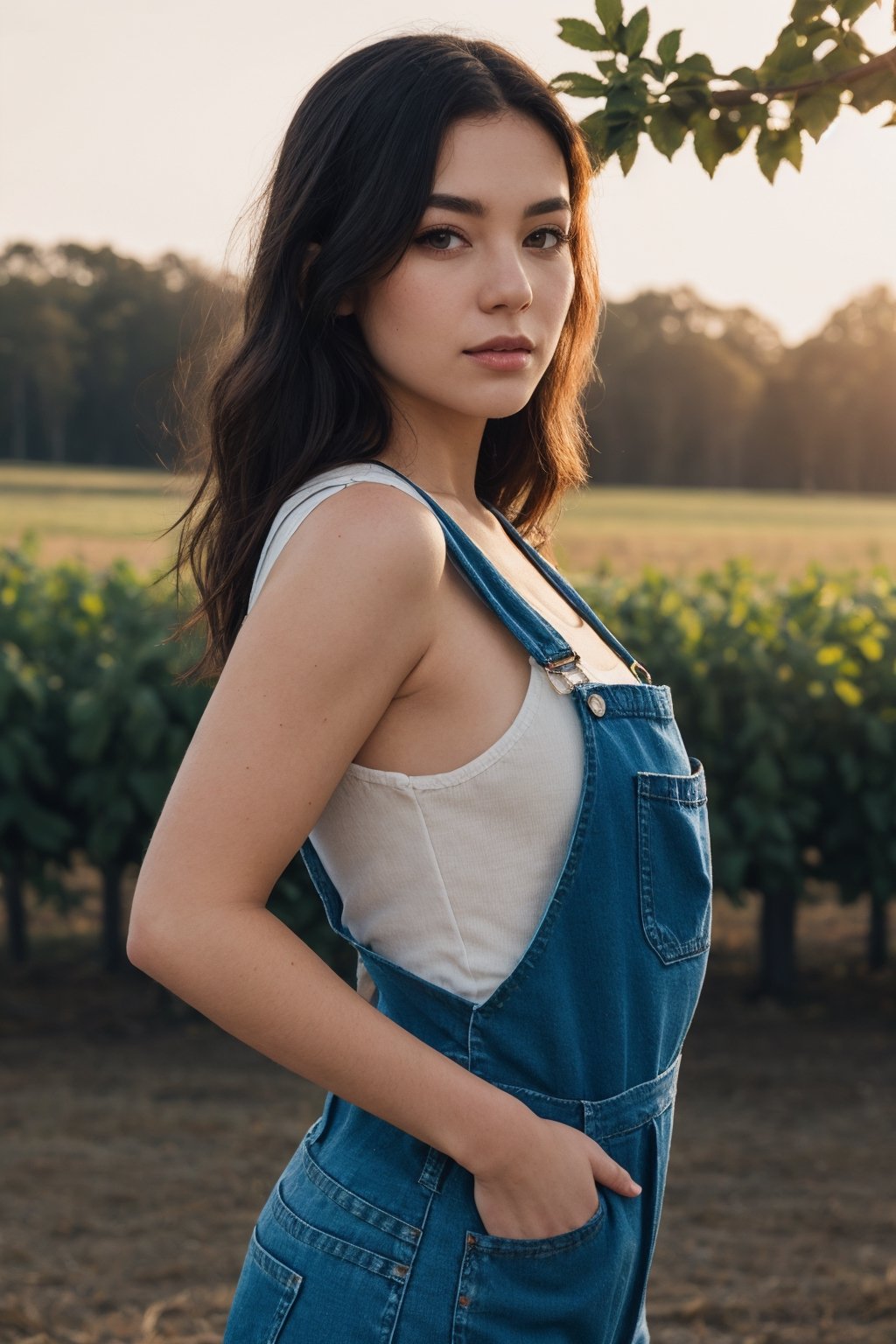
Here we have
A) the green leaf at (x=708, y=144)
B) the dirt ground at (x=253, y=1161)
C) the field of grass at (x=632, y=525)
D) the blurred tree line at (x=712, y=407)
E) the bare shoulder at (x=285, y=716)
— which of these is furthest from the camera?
the blurred tree line at (x=712, y=407)

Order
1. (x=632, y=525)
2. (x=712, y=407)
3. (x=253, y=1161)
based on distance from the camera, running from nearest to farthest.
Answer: (x=253, y=1161) < (x=632, y=525) < (x=712, y=407)

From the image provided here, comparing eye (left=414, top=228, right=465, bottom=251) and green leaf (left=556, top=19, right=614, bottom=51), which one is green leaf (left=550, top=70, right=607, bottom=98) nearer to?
green leaf (left=556, top=19, right=614, bottom=51)

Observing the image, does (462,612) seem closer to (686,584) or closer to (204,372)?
(204,372)

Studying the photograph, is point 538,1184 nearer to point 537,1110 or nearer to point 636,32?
point 537,1110

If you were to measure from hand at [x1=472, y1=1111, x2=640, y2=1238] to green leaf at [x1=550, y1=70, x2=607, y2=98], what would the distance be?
113 centimetres

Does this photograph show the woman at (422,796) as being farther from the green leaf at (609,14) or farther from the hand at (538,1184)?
the green leaf at (609,14)

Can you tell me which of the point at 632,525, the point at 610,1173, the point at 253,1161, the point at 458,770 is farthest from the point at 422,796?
the point at 632,525

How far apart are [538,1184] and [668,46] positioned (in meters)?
1.31

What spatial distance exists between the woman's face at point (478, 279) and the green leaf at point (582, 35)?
0.91 ft

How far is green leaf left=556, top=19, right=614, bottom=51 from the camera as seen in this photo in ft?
5.62

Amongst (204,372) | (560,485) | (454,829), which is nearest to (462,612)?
(454,829)

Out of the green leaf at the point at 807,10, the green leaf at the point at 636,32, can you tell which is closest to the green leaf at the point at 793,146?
the green leaf at the point at 807,10

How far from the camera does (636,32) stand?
5.57 feet

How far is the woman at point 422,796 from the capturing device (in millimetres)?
1227
